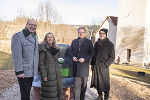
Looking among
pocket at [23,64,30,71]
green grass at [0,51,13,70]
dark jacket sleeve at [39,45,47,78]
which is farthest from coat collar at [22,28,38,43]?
green grass at [0,51,13,70]

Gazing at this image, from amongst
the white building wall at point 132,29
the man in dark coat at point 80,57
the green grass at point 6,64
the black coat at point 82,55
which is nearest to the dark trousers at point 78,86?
the man in dark coat at point 80,57

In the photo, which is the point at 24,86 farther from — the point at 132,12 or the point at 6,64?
the point at 132,12

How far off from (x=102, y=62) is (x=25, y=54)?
2052mm

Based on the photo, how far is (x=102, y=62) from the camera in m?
4.09

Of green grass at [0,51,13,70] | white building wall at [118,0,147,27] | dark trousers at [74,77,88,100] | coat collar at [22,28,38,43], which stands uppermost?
white building wall at [118,0,147,27]

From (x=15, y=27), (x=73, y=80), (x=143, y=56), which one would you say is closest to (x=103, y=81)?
(x=73, y=80)

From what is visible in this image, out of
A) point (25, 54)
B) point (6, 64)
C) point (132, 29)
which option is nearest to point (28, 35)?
point (25, 54)

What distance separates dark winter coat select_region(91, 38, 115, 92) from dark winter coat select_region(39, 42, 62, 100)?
3.98ft

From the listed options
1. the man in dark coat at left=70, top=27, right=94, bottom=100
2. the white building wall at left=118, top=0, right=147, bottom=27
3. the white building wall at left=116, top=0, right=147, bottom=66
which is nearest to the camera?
the man in dark coat at left=70, top=27, right=94, bottom=100

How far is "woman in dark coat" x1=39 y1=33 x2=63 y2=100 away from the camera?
3.12 m

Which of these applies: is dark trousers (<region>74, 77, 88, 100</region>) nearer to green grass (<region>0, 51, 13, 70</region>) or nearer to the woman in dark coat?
the woman in dark coat

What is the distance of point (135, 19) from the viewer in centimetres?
1916

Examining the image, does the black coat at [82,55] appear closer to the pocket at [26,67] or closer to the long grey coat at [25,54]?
the long grey coat at [25,54]

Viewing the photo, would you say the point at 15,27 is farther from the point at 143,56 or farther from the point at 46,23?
the point at 143,56
